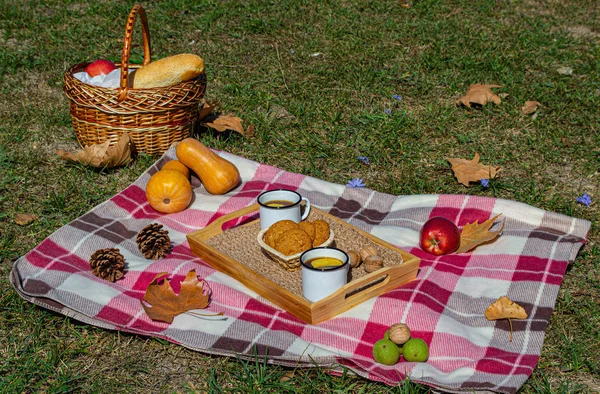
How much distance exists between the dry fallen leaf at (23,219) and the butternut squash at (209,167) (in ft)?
2.84

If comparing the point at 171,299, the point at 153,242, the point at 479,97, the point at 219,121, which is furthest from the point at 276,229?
the point at 479,97

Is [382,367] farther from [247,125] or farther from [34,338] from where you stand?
[247,125]

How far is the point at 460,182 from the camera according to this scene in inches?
160

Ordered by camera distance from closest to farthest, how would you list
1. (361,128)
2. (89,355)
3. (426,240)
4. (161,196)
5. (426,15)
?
(89,355) → (426,240) → (161,196) → (361,128) → (426,15)

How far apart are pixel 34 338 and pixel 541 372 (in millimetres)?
1996

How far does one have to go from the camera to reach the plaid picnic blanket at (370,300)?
2.63 metres

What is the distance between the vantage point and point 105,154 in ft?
13.3

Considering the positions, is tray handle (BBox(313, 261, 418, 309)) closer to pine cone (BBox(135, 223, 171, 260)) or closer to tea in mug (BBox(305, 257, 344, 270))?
tea in mug (BBox(305, 257, 344, 270))

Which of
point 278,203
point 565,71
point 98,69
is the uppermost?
point 98,69

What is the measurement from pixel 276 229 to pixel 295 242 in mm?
127

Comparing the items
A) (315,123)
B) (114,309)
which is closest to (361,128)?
(315,123)

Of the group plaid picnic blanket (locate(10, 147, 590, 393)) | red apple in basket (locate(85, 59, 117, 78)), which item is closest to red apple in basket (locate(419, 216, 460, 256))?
plaid picnic blanket (locate(10, 147, 590, 393))

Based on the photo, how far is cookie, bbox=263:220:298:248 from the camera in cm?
302

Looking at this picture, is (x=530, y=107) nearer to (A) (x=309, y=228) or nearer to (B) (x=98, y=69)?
(A) (x=309, y=228)
